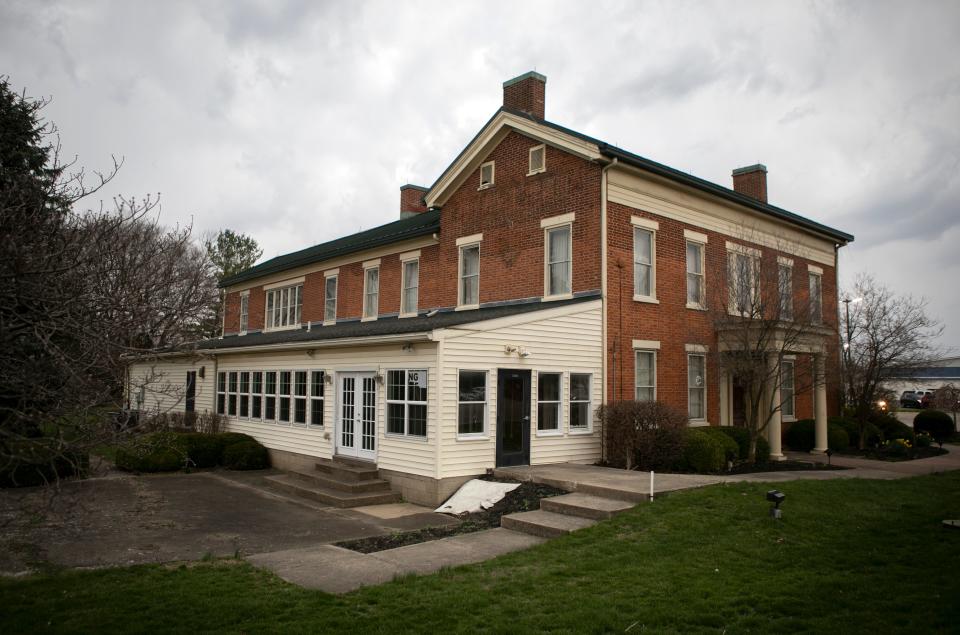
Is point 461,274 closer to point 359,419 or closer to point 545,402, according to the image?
point 359,419

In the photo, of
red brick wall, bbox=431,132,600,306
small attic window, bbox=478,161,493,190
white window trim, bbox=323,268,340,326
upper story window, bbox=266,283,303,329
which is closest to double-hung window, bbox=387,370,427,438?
red brick wall, bbox=431,132,600,306

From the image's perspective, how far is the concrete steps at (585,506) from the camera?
10555mm

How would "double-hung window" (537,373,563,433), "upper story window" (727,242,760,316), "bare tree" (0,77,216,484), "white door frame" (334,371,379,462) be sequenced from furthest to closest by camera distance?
"upper story window" (727,242,760,316) < "white door frame" (334,371,379,462) < "double-hung window" (537,373,563,433) < "bare tree" (0,77,216,484)

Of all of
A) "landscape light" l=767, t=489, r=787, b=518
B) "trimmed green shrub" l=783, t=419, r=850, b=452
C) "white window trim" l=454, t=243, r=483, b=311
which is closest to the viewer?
"landscape light" l=767, t=489, r=787, b=518

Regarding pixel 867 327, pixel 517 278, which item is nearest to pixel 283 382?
pixel 517 278

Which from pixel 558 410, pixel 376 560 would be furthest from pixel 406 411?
pixel 376 560

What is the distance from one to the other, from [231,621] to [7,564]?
14.8 ft

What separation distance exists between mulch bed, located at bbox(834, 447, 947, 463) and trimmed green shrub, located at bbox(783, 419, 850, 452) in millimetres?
313

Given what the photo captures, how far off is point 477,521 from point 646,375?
7.38 metres

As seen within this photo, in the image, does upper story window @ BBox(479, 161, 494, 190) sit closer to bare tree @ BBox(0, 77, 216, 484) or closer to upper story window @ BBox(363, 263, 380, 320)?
upper story window @ BBox(363, 263, 380, 320)

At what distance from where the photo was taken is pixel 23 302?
17.7 feet

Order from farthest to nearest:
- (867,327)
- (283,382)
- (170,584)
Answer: (867,327), (283,382), (170,584)

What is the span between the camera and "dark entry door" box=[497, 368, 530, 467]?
14.4m

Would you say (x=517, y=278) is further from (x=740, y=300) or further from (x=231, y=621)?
(x=231, y=621)
